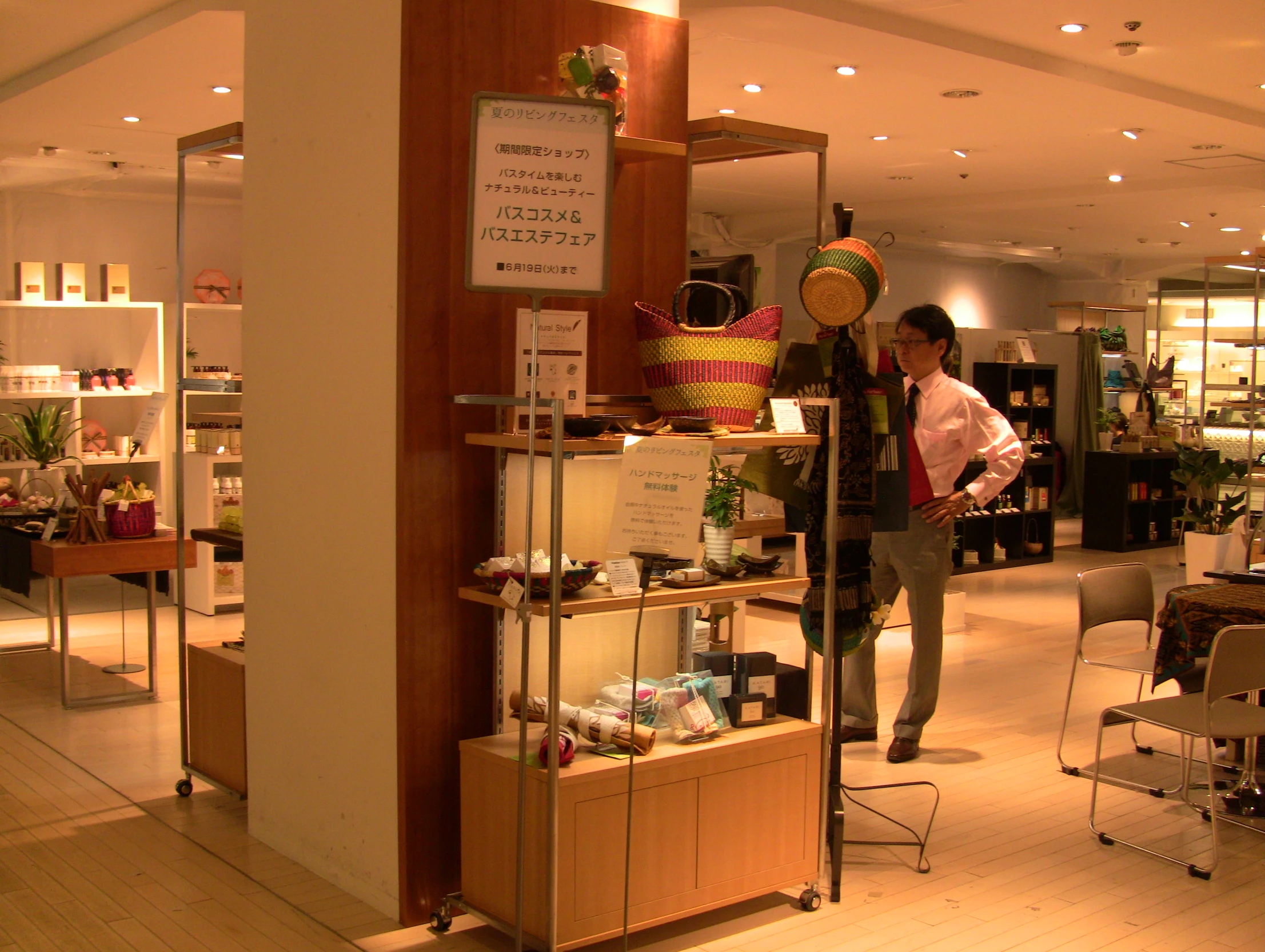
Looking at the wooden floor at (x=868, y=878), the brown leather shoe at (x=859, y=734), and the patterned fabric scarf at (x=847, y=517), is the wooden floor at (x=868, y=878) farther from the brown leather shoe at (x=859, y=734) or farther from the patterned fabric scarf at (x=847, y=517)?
the patterned fabric scarf at (x=847, y=517)

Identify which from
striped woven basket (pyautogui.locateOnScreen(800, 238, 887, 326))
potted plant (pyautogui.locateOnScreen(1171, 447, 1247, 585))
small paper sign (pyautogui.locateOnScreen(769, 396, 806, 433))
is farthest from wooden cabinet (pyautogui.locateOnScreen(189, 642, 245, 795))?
potted plant (pyautogui.locateOnScreen(1171, 447, 1247, 585))

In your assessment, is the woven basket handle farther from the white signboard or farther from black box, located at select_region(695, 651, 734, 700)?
black box, located at select_region(695, 651, 734, 700)

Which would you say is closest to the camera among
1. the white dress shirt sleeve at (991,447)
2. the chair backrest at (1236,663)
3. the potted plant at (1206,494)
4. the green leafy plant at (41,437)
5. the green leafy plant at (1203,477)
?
the chair backrest at (1236,663)

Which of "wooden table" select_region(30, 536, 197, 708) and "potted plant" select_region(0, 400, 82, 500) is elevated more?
"potted plant" select_region(0, 400, 82, 500)

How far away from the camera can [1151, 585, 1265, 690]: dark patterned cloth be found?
442 cm

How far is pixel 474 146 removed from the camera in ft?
9.48

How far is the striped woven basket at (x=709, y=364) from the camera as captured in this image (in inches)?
139

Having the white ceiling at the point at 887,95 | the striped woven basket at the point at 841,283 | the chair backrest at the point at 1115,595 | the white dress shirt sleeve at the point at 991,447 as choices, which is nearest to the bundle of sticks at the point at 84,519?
the white ceiling at the point at 887,95

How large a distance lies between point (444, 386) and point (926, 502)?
8.07 ft

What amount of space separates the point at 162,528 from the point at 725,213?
7234 mm

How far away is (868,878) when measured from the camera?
3992mm

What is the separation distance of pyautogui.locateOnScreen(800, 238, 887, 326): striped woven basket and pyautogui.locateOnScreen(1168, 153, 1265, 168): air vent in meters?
6.49

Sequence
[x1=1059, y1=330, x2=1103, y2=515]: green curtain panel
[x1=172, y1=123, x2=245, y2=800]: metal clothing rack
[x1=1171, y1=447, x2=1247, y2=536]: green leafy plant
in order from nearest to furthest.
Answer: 1. [x1=172, y1=123, x2=245, y2=800]: metal clothing rack
2. [x1=1171, y1=447, x2=1247, y2=536]: green leafy plant
3. [x1=1059, y1=330, x2=1103, y2=515]: green curtain panel

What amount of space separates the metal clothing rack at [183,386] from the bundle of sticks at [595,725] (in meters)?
1.58
